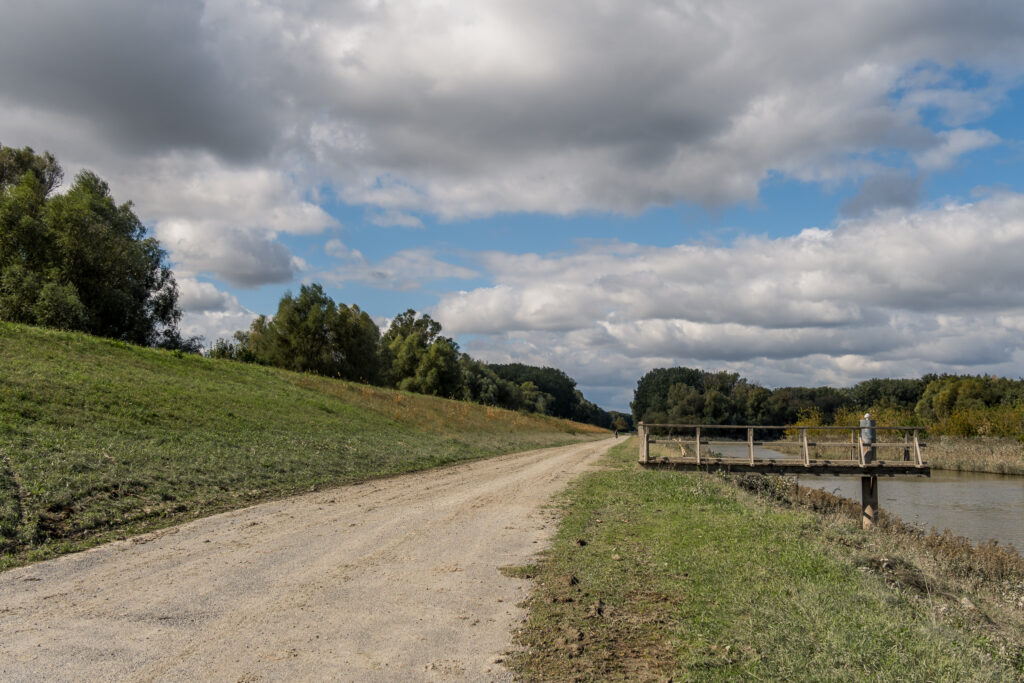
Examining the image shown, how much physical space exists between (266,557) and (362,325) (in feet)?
191

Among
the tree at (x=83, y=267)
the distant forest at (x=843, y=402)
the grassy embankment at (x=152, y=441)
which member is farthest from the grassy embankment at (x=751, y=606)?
the distant forest at (x=843, y=402)

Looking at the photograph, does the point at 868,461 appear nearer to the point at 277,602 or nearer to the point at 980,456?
the point at 277,602

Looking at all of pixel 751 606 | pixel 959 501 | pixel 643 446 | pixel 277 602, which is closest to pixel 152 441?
pixel 277 602

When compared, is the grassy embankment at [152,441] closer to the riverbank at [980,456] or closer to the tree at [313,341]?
the tree at [313,341]

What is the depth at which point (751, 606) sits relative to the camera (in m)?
7.03

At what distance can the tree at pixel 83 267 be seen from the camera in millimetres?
33969

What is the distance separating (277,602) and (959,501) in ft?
103

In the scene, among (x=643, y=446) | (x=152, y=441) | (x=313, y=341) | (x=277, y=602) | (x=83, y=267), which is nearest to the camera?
(x=277, y=602)

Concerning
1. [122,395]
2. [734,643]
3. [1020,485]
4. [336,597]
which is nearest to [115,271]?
[122,395]

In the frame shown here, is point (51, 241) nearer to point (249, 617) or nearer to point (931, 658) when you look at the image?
point (249, 617)

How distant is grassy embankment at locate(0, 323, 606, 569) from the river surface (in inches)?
698

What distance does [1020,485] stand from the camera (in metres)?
36.3

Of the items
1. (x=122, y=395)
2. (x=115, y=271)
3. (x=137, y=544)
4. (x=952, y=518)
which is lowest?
(x=952, y=518)

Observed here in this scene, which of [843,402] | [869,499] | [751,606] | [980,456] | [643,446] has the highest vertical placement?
[843,402]
